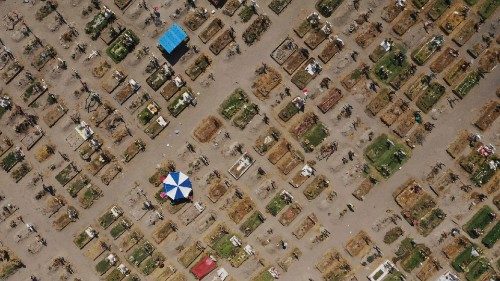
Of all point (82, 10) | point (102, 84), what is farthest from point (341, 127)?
point (82, 10)

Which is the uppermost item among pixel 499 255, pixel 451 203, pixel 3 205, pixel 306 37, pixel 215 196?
pixel 3 205

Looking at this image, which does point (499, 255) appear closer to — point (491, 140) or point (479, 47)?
point (491, 140)

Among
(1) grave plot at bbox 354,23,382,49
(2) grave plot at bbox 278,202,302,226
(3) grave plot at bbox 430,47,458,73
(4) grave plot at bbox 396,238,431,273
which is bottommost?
(4) grave plot at bbox 396,238,431,273

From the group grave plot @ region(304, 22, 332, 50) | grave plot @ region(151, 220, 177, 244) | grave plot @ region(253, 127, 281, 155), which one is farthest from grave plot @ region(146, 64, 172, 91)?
grave plot @ region(304, 22, 332, 50)

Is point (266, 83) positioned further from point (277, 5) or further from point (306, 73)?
point (277, 5)

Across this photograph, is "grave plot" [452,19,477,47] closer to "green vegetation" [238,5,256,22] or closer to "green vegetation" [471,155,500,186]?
"green vegetation" [471,155,500,186]
